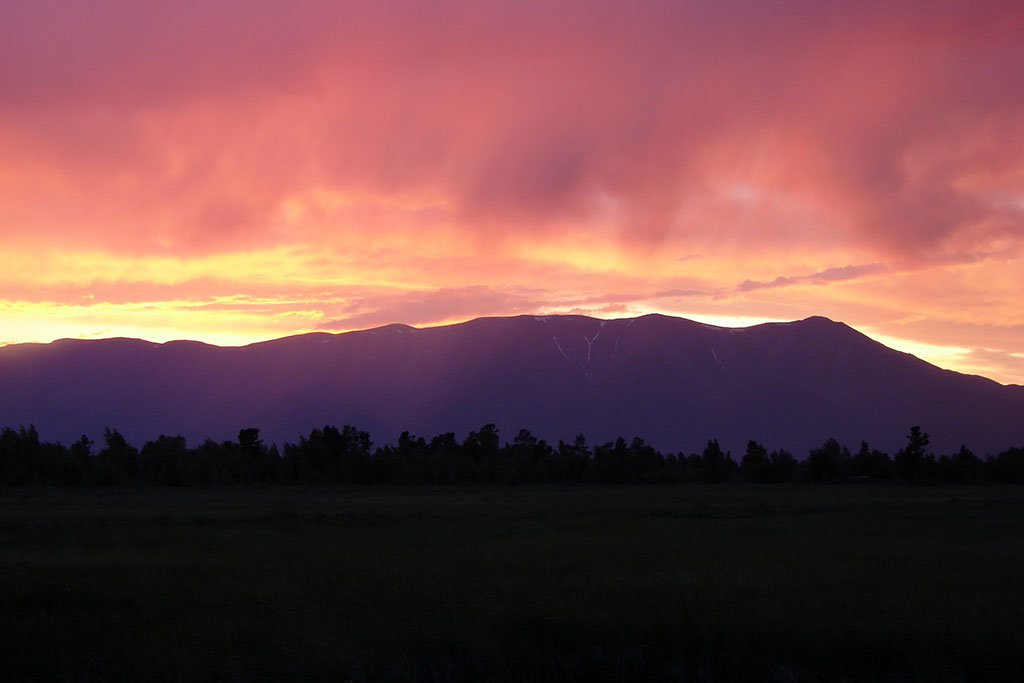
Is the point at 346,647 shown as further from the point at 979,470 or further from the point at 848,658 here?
the point at 979,470

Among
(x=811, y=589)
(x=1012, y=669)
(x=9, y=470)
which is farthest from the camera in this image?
(x=9, y=470)

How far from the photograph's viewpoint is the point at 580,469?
120 m

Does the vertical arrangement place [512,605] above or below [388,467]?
above

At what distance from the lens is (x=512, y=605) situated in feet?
57.1

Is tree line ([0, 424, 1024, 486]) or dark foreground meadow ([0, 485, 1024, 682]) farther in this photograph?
tree line ([0, 424, 1024, 486])

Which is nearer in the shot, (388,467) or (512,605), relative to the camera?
(512,605)

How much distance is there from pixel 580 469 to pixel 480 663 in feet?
353

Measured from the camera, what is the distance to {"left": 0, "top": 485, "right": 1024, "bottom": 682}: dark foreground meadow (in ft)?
45.0

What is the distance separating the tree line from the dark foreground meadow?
2448 inches

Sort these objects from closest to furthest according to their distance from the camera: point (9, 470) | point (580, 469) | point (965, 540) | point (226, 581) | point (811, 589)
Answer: point (811, 589), point (226, 581), point (965, 540), point (9, 470), point (580, 469)

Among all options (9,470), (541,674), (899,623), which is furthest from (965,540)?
(9,470)

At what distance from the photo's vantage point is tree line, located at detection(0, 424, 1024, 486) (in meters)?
93.2

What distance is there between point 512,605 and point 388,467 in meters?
94.0

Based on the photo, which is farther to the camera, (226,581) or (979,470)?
(979,470)
